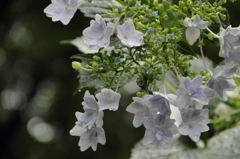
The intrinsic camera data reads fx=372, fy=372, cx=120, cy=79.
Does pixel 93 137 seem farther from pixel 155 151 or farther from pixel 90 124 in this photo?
pixel 155 151

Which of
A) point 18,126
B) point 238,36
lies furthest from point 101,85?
point 18,126

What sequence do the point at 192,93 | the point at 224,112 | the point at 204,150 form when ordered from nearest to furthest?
the point at 192,93, the point at 204,150, the point at 224,112

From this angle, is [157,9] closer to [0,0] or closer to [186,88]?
[186,88]

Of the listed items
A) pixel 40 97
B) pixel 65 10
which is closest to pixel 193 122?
pixel 65 10

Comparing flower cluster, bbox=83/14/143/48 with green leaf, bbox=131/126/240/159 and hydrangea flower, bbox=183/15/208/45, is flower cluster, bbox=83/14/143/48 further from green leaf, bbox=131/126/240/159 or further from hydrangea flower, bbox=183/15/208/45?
green leaf, bbox=131/126/240/159

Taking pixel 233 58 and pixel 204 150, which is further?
pixel 204 150

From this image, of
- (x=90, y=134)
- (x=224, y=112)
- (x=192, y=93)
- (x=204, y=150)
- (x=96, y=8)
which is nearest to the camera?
(x=192, y=93)

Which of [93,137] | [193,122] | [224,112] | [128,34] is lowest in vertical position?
[224,112]

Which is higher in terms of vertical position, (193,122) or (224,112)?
(193,122)
